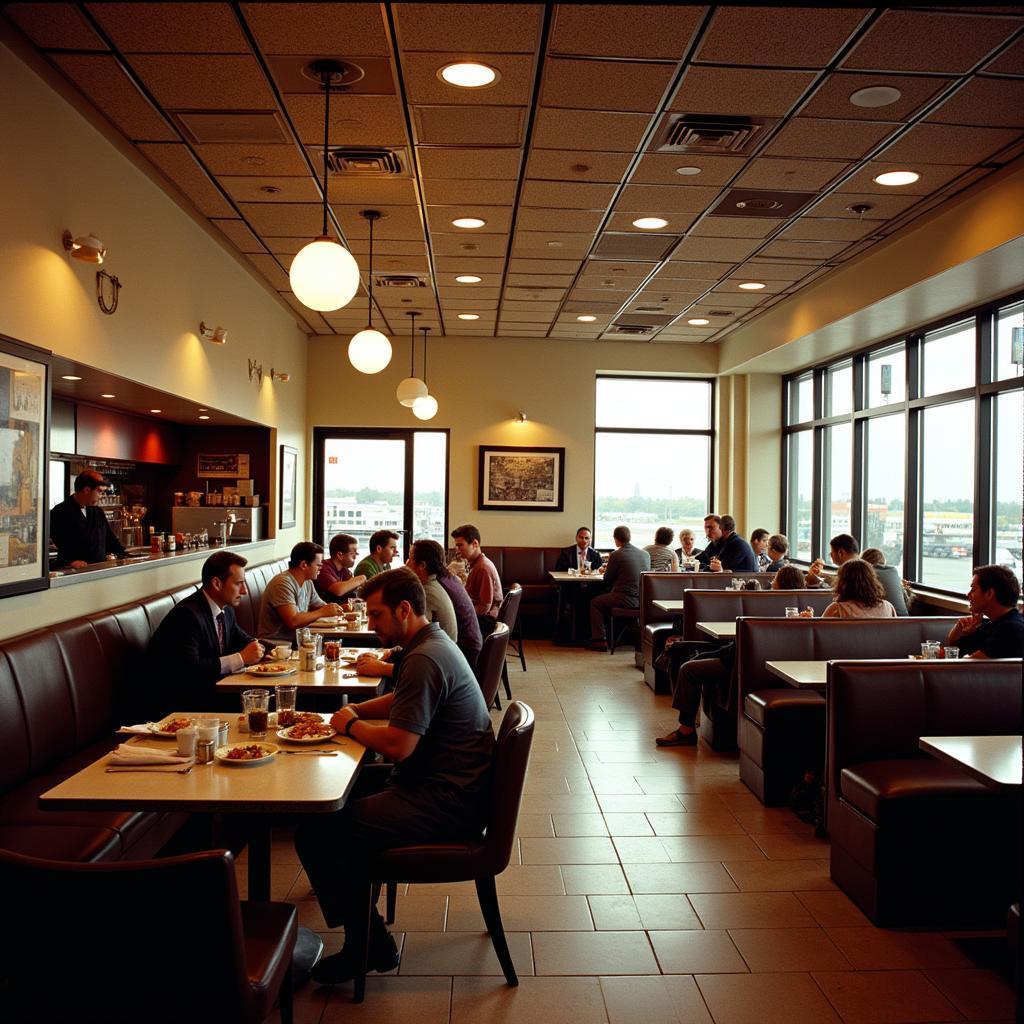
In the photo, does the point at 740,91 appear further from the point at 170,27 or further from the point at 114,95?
the point at 114,95

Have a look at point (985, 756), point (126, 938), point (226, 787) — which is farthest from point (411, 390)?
point (126, 938)

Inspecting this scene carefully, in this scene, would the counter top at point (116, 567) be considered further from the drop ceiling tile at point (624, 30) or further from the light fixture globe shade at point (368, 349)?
the drop ceiling tile at point (624, 30)

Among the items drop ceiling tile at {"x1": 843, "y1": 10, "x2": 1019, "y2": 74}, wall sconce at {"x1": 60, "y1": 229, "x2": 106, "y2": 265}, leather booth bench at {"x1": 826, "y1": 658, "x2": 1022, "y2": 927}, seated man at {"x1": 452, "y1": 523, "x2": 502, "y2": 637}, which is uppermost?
drop ceiling tile at {"x1": 843, "y1": 10, "x2": 1019, "y2": 74}

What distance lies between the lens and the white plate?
4211mm

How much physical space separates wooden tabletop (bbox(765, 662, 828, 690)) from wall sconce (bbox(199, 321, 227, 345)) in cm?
451

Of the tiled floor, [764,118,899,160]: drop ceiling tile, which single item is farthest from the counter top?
[764,118,899,160]: drop ceiling tile

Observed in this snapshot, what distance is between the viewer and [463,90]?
14.4ft

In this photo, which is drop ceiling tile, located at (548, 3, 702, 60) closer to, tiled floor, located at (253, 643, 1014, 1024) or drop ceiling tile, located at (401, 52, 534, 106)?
drop ceiling tile, located at (401, 52, 534, 106)

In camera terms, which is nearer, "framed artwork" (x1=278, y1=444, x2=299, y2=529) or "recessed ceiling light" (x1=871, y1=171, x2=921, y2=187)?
"recessed ceiling light" (x1=871, y1=171, x2=921, y2=187)

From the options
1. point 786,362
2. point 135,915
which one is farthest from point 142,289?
point 786,362

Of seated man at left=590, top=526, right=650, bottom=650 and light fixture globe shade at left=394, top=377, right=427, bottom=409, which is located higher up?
light fixture globe shade at left=394, top=377, right=427, bottom=409

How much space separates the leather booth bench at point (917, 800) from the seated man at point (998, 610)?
1.20 feet

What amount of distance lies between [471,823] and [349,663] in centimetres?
159

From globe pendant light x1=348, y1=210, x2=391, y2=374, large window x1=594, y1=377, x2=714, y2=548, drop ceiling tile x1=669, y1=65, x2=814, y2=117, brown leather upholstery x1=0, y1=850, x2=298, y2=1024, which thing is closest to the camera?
brown leather upholstery x1=0, y1=850, x2=298, y2=1024
